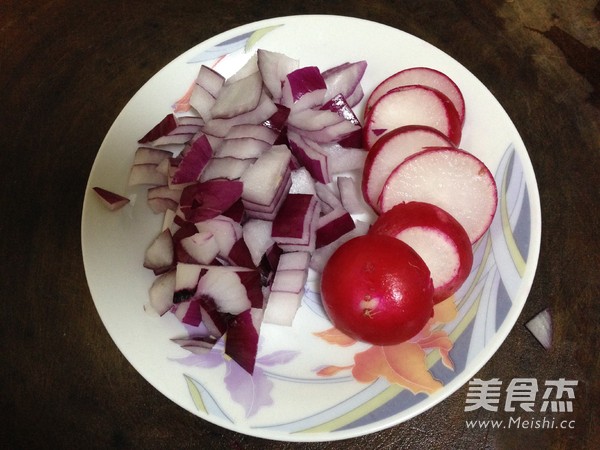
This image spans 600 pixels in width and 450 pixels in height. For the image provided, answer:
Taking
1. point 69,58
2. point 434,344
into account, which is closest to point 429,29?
point 434,344

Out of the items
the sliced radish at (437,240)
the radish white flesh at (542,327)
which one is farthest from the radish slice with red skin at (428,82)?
the radish white flesh at (542,327)

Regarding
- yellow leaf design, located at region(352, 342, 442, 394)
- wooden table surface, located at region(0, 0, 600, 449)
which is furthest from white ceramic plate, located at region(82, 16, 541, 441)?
wooden table surface, located at region(0, 0, 600, 449)

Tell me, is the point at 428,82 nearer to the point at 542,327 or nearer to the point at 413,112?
the point at 413,112

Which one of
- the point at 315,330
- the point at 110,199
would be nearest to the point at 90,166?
the point at 110,199

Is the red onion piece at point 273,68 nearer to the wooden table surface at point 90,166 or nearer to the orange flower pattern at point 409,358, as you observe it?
the wooden table surface at point 90,166

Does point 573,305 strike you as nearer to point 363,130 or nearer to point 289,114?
point 363,130


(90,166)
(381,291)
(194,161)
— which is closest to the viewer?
(381,291)
